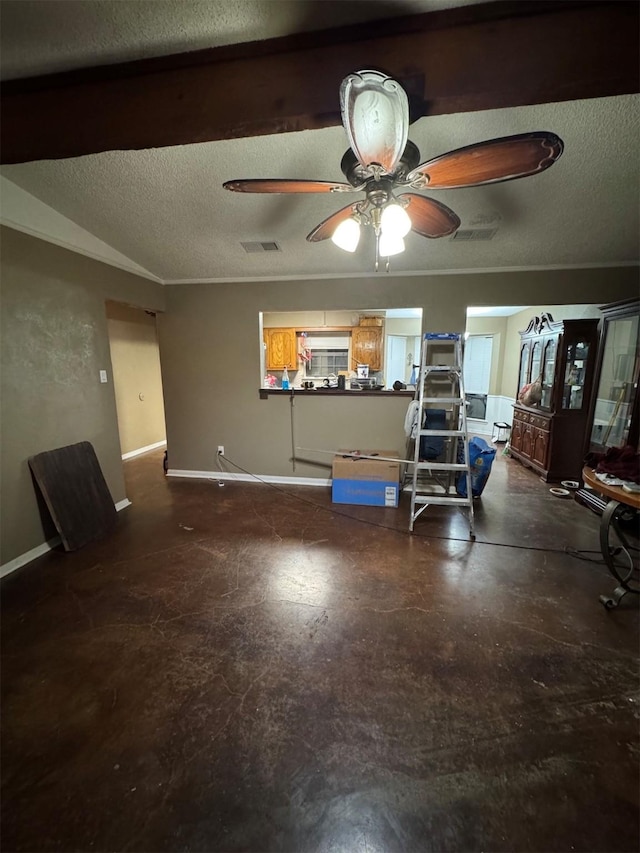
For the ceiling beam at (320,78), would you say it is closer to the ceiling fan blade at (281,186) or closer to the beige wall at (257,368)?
the ceiling fan blade at (281,186)

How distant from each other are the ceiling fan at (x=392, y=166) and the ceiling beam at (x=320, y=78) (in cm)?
23

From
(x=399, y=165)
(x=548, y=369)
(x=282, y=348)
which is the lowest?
(x=548, y=369)

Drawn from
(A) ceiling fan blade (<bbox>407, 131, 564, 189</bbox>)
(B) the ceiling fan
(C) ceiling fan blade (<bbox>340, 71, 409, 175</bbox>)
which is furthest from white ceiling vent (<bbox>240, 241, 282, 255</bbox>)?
(C) ceiling fan blade (<bbox>340, 71, 409, 175</bbox>)

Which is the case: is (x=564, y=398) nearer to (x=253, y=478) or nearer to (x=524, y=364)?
(x=524, y=364)

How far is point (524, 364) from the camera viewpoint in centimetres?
524

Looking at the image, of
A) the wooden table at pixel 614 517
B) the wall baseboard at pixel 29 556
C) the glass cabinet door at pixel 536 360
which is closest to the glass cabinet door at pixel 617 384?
the glass cabinet door at pixel 536 360

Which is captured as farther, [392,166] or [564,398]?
[564,398]

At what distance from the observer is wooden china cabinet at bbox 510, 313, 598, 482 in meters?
3.97

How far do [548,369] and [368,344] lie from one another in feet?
9.19

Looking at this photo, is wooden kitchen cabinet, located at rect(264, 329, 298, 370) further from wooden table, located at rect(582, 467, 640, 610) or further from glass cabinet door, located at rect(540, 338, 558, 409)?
wooden table, located at rect(582, 467, 640, 610)

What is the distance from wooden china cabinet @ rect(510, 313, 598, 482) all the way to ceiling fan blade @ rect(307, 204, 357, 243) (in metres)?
3.55

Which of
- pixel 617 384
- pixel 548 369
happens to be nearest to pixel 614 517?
pixel 617 384

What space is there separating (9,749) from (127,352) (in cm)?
496

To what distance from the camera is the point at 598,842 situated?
3.51 feet
